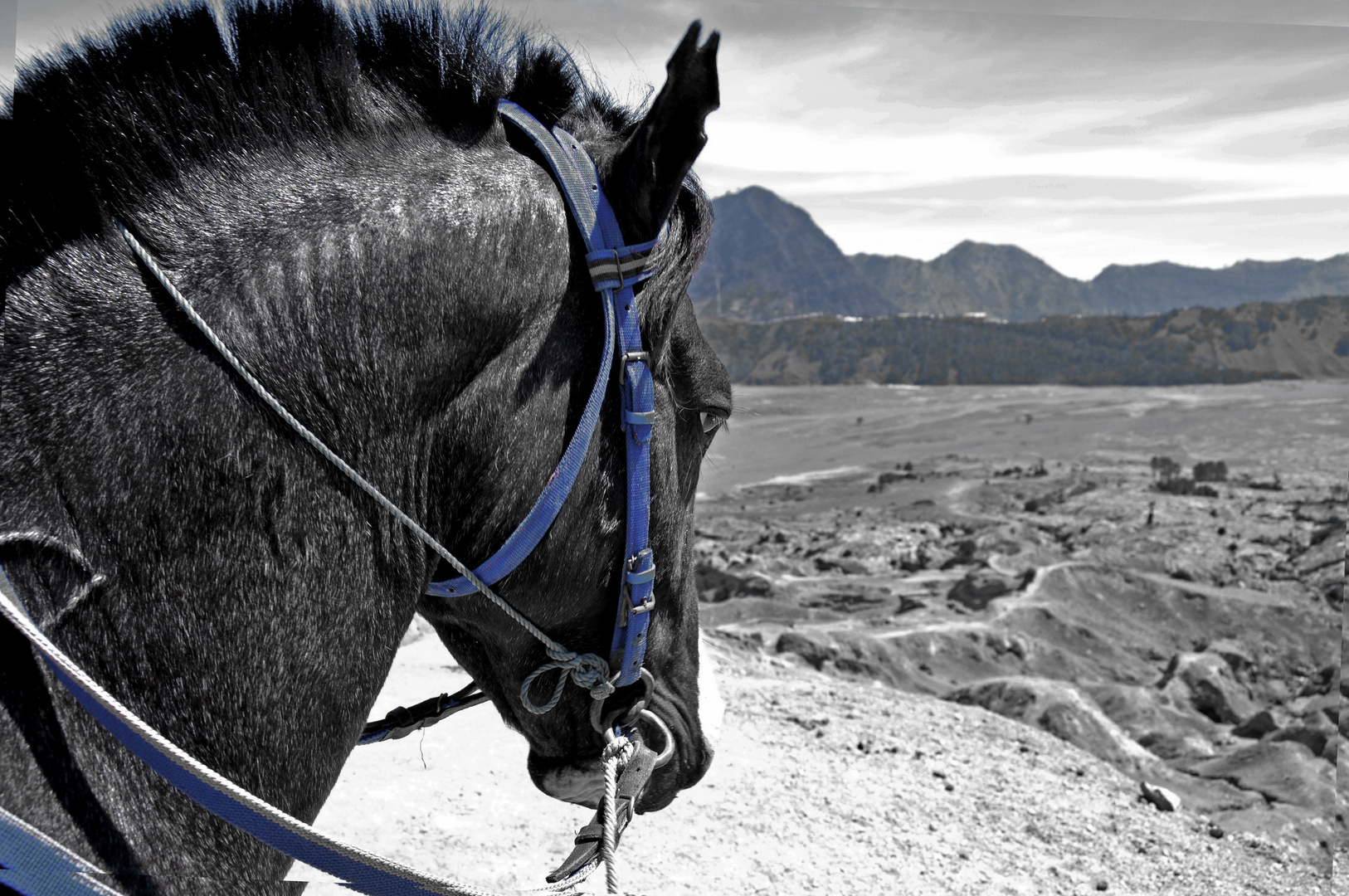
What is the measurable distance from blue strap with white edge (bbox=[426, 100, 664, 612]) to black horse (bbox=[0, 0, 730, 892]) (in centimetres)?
2

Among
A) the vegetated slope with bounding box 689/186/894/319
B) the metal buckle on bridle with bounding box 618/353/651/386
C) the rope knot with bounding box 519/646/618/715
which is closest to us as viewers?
the metal buckle on bridle with bounding box 618/353/651/386

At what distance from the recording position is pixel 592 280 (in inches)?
49.6

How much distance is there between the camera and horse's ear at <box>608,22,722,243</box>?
1.15 m

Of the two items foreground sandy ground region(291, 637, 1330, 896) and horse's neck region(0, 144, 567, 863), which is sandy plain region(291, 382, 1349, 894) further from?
horse's neck region(0, 144, 567, 863)

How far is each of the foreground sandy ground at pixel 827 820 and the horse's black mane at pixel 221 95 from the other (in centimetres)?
323

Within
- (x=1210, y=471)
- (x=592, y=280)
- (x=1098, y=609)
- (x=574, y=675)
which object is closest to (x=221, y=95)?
(x=592, y=280)

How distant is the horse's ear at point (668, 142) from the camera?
1.15 metres

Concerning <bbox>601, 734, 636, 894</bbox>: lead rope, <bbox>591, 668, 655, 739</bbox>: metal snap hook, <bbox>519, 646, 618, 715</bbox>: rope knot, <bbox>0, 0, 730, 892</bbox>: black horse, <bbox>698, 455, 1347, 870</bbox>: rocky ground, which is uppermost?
<bbox>0, 0, 730, 892</bbox>: black horse

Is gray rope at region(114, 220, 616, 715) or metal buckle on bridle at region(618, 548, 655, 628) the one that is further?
metal buckle on bridle at region(618, 548, 655, 628)

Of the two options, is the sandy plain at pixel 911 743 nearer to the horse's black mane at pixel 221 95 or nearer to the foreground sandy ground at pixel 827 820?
the foreground sandy ground at pixel 827 820

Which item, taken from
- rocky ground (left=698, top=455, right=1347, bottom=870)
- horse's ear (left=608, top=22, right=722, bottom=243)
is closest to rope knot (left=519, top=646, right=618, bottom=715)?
horse's ear (left=608, top=22, right=722, bottom=243)

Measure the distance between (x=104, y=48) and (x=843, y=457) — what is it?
23609 millimetres

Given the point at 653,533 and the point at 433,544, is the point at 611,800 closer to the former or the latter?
the point at 653,533

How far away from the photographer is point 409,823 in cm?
412
